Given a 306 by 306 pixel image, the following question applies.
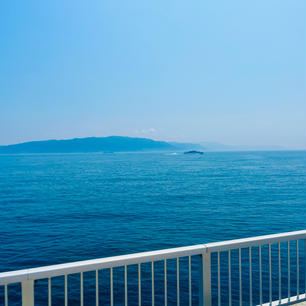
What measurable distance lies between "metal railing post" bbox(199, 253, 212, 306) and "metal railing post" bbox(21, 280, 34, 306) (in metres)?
1.56

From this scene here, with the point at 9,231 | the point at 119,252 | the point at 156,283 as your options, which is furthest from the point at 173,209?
the point at 156,283

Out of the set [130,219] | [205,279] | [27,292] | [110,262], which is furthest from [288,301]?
[130,219]

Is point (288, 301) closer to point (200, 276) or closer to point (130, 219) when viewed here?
point (200, 276)

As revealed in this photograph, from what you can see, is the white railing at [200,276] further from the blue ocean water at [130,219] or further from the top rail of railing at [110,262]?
the blue ocean water at [130,219]

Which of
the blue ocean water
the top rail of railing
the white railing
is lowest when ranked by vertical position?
the blue ocean water

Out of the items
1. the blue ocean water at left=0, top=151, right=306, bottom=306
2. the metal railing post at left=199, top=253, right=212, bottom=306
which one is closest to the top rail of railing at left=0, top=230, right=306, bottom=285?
the metal railing post at left=199, top=253, right=212, bottom=306

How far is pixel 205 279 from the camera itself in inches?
116

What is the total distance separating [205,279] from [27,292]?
5.48 feet

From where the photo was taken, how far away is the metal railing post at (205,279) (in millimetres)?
2893

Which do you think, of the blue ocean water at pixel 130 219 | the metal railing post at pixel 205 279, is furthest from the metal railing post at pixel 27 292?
the blue ocean water at pixel 130 219

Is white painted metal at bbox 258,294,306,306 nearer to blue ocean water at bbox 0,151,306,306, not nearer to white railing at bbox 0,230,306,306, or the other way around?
white railing at bbox 0,230,306,306

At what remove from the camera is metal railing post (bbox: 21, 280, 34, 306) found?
228 centimetres

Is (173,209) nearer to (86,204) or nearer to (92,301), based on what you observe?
(86,204)

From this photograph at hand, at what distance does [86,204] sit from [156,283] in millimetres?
23156
